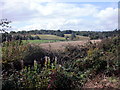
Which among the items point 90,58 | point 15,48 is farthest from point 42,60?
point 90,58

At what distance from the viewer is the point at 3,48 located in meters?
7.82

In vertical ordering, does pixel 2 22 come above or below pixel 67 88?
above

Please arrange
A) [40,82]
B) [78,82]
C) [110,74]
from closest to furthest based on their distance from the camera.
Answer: [40,82]
[78,82]
[110,74]

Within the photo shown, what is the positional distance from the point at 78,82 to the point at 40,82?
45.6 inches

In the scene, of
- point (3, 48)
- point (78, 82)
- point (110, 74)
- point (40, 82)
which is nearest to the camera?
point (40, 82)

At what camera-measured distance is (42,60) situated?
831 cm

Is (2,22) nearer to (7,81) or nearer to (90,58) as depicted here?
(7,81)

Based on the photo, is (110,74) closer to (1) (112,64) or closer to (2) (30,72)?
(1) (112,64)

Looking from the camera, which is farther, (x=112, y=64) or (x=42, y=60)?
(x=42, y=60)

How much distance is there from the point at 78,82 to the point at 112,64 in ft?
6.06

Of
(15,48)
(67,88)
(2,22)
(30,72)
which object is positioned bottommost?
(67,88)

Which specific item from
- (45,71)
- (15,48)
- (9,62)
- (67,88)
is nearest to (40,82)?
(45,71)

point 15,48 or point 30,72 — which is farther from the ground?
point 15,48

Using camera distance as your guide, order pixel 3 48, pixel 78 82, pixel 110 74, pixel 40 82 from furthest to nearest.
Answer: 1. pixel 3 48
2. pixel 110 74
3. pixel 78 82
4. pixel 40 82
